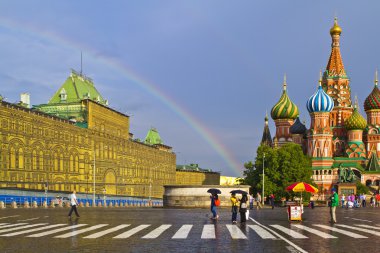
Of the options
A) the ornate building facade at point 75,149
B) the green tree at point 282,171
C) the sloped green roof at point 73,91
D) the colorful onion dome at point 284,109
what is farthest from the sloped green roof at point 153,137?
the green tree at point 282,171

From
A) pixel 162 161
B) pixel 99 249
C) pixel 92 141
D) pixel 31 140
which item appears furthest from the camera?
pixel 162 161

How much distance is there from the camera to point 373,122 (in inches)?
4439

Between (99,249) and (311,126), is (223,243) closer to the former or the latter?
(99,249)

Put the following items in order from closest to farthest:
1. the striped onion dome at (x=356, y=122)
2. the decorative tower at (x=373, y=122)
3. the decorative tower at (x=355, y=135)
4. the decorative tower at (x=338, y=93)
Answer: the striped onion dome at (x=356, y=122) → the decorative tower at (x=355, y=135) → the decorative tower at (x=373, y=122) → the decorative tower at (x=338, y=93)

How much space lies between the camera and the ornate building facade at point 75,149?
70.1 metres

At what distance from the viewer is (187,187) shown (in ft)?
176

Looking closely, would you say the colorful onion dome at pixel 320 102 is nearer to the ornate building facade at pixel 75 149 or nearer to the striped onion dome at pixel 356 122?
the striped onion dome at pixel 356 122

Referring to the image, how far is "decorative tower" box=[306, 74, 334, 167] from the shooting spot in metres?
104

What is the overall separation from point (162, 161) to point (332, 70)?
53.7m

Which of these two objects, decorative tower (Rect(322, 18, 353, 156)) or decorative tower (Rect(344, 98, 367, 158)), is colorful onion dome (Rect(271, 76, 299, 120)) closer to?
decorative tower (Rect(322, 18, 353, 156))

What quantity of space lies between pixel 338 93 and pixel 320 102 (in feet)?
35.4

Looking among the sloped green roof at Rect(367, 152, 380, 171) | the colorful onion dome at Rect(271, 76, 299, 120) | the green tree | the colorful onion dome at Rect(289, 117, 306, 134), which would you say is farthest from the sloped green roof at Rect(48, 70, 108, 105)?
the sloped green roof at Rect(367, 152, 380, 171)

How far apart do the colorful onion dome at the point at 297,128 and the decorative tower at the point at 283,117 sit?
891 mm

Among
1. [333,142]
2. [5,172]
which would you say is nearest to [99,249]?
[5,172]
